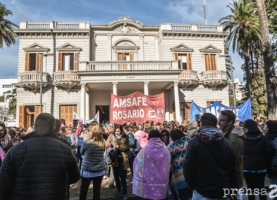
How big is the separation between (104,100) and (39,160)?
1932 cm

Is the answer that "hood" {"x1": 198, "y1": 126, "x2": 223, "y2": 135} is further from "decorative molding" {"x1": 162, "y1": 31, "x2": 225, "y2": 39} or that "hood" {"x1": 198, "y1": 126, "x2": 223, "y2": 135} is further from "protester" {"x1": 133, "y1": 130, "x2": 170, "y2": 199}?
"decorative molding" {"x1": 162, "y1": 31, "x2": 225, "y2": 39}

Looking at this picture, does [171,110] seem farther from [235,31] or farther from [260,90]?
[260,90]

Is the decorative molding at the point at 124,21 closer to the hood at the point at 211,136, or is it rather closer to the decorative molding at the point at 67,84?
the decorative molding at the point at 67,84

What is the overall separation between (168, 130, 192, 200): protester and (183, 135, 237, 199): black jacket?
150cm

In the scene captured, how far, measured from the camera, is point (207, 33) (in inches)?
931

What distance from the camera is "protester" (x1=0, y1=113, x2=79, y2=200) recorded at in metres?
2.53

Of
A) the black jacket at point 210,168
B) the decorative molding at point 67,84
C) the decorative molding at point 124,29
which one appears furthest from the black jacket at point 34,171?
the decorative molding at point 124,29

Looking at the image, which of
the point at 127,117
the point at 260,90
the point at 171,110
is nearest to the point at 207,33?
the point at 171,110

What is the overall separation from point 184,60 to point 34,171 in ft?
73.0

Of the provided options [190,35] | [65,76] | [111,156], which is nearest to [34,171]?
[111,156]

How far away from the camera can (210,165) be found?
2867 millimetres

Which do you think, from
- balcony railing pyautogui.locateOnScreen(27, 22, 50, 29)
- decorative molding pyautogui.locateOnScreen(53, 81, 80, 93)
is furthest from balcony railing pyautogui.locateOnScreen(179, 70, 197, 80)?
balcony railing pyautogui.locateOnScreen(27, 22, 50, 29)

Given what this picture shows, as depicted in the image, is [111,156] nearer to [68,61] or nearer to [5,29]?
[68,61]

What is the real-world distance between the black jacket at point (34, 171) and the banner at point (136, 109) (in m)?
10.8
